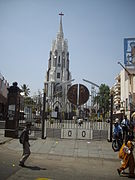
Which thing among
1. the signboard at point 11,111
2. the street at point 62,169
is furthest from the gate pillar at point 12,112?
the street at point 62,169

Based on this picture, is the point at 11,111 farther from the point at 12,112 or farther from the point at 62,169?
the point at 62,169

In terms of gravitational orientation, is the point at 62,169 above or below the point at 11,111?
below

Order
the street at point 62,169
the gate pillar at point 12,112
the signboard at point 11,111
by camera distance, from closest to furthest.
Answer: the street at point 62,169 < the gate pillar at point 12,112 < the signboard at point 11,111

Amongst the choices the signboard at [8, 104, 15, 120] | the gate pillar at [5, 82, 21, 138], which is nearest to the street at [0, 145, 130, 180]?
the gate pillar at [5, 82, 21, 138]

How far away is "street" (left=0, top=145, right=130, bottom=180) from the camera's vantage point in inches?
238

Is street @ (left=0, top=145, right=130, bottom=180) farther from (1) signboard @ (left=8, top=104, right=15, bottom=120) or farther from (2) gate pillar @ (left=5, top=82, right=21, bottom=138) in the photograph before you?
(1) signboard @ (left=8, top=104, right=15, bottom=120)

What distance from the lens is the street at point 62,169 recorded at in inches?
238

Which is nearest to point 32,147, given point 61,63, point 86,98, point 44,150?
point 44,150

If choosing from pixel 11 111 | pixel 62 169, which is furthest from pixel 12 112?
pixel 62 169

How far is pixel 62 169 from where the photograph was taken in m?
6.96

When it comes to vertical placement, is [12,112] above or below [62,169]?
above

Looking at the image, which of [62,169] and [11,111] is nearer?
[62,169]

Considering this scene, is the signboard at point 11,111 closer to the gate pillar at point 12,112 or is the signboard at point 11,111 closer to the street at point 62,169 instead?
the gate pillar at point 12,112

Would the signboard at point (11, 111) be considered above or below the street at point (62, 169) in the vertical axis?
above
